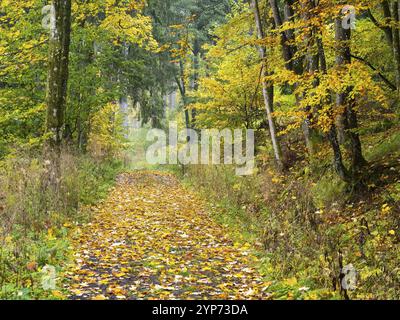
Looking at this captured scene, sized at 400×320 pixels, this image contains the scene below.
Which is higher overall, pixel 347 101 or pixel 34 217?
pixel 347 101

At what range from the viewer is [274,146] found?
1202 centimetres

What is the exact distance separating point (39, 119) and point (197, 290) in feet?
29.8

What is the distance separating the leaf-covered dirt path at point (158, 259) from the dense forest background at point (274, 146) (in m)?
0.41

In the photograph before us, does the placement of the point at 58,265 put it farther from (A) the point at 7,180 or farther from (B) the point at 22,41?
(B) the point at 22,41

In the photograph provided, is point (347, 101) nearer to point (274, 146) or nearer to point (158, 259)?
point (274, 146)

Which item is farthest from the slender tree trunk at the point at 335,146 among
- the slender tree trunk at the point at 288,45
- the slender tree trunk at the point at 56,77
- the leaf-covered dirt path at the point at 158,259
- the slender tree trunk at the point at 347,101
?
the slender tree trunk at the point at 56,77

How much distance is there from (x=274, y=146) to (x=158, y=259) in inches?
244

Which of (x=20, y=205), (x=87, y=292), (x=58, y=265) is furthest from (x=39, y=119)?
(x=87, y=292)

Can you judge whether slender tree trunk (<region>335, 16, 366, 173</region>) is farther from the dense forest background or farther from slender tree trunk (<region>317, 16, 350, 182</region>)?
slender tree trunk (<region>317, 16, 350, 182</region>)

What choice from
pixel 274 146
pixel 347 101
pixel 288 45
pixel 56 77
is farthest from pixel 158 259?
pixel 288 45

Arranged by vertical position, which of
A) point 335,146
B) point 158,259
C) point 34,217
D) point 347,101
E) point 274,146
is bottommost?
point 158,259

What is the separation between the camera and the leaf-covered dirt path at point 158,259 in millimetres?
5566

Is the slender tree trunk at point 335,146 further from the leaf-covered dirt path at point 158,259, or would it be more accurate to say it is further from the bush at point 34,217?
the bush at point 34,217

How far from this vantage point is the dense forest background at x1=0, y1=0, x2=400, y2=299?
6188mm
